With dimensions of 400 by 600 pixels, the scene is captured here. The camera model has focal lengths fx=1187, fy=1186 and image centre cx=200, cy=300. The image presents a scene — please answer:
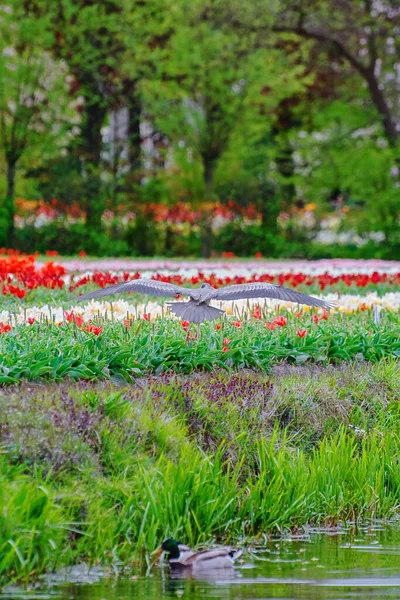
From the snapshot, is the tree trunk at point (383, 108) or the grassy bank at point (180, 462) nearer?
the grassy bank at point (180, 462)

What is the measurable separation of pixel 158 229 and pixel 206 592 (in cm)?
2370

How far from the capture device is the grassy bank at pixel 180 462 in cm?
540

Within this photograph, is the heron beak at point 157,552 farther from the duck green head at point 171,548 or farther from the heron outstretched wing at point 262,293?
the heron outstretched wing at point 262,293

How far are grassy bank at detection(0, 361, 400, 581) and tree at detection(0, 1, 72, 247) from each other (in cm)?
1916

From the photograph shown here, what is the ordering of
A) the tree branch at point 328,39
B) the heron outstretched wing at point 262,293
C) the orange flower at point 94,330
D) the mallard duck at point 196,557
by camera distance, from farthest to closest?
the tree branch at point 328,39, the heron outstretched wing at point 262,293, the orange flower at point 94,330, the mallard duck at point 196,557

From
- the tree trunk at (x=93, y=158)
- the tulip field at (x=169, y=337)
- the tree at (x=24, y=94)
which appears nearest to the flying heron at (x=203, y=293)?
the tulip field at (x=169, y=337)

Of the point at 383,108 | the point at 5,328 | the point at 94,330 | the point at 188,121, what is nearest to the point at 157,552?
the point at 94,330

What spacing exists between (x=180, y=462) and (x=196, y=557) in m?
0.65

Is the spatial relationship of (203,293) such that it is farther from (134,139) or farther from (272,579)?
(134,139)

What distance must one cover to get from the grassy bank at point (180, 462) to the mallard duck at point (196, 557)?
0.15 m

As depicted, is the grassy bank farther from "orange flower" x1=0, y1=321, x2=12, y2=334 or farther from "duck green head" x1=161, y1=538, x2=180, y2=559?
"orange flower" x1=0, y1=321, x2=12, y2=334

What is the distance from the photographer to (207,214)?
90.3ft

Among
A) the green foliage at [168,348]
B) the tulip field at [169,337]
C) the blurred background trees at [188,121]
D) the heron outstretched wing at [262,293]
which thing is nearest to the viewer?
the green foliage at [168,348]

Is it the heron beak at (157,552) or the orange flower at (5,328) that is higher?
the orange flower at (5,328)
